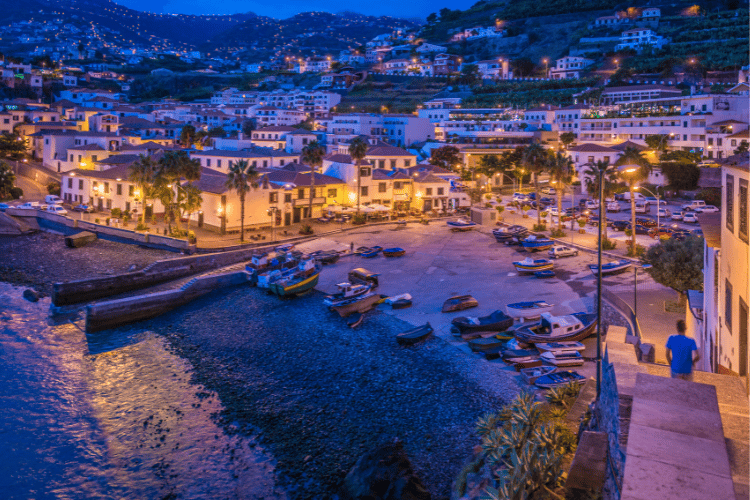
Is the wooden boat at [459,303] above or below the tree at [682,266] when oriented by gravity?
below

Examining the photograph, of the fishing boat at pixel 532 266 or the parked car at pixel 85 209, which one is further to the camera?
the parked car at pixel 85 209

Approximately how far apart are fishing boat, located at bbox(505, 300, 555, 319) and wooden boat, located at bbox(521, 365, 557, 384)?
5.52 meters

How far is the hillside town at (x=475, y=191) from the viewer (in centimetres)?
1628

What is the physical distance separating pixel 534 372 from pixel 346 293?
47.5 feet

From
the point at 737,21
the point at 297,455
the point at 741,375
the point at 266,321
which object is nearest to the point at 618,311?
the point at 741,375

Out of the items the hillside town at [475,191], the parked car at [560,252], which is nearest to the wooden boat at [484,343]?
the hillside town at [475,191]

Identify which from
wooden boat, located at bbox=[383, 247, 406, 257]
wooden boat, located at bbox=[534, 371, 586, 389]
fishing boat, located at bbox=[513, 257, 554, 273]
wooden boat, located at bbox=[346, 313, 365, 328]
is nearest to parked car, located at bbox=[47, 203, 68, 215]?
wooden boat, located at bbox=[383, 247, 406, 257]

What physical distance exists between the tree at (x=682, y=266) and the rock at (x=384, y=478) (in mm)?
17470

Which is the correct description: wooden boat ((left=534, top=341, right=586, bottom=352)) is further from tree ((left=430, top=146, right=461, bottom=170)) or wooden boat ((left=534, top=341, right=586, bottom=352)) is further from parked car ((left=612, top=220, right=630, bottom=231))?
tree ((left=430, top=146, right=461, bottom=170))

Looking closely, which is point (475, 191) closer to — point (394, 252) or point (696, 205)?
point (696, 205)

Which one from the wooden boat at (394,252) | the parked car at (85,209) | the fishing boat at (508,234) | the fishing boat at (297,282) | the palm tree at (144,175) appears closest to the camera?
the fishing boat at (297,282)

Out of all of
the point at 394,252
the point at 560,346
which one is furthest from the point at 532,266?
the point at 560,346

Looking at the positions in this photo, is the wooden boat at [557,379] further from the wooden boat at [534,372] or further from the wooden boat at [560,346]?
the wooden boat at [560,346]

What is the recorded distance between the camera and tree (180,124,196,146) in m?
91.1
